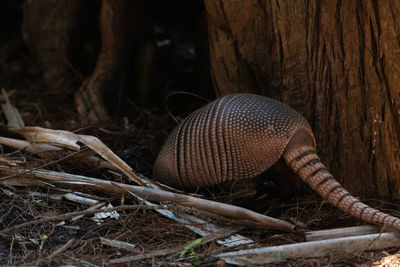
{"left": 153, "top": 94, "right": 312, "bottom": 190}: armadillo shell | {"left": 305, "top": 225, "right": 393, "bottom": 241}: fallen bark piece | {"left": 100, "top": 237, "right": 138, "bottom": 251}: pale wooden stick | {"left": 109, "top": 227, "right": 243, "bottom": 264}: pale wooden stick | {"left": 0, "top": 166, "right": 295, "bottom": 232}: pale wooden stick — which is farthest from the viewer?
{"left": 153, "top": 94, "right": 312, "bottom": 190}: armadillo shell

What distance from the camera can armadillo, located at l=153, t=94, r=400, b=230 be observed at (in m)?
3.30

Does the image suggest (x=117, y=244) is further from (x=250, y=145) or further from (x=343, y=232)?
(x=343, y=232)

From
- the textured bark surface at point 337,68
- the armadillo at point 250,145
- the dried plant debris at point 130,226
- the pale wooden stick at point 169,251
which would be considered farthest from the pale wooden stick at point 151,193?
the textured bark surface at point 337,68

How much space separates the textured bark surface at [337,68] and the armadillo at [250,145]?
1.15 feet

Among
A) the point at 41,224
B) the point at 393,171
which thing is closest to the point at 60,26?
the point at 41,224

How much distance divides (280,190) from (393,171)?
91cm

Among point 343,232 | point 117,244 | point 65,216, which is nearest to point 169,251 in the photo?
point 117,244

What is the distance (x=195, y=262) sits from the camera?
280 cm

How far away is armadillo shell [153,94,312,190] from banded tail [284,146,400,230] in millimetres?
139

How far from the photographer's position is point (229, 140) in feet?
11.6

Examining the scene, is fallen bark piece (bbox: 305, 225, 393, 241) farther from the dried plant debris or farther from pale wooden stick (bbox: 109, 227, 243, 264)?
pale wooden stick (bbox: 109, 227, 243, 264)

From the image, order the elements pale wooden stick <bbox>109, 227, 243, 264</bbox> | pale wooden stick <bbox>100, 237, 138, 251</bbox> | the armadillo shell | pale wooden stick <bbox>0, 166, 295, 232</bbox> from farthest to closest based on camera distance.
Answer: the armadillo shell
pale wooden stick <bbox>0, 166, 295, 232</bbox>
pale wooden stick <bbox>100, 237, 138, 251</bbox>
pale wooden stick <bbox>109, 227, 243, 264</bbox>

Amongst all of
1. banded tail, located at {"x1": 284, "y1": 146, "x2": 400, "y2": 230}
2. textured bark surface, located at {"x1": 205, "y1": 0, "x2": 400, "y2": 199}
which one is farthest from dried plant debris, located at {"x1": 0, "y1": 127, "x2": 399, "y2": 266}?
textured bark surface, located at {"x1": 205, "y1": 0, "x2": 400, "y2": 199}

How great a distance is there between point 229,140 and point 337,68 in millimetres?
965
